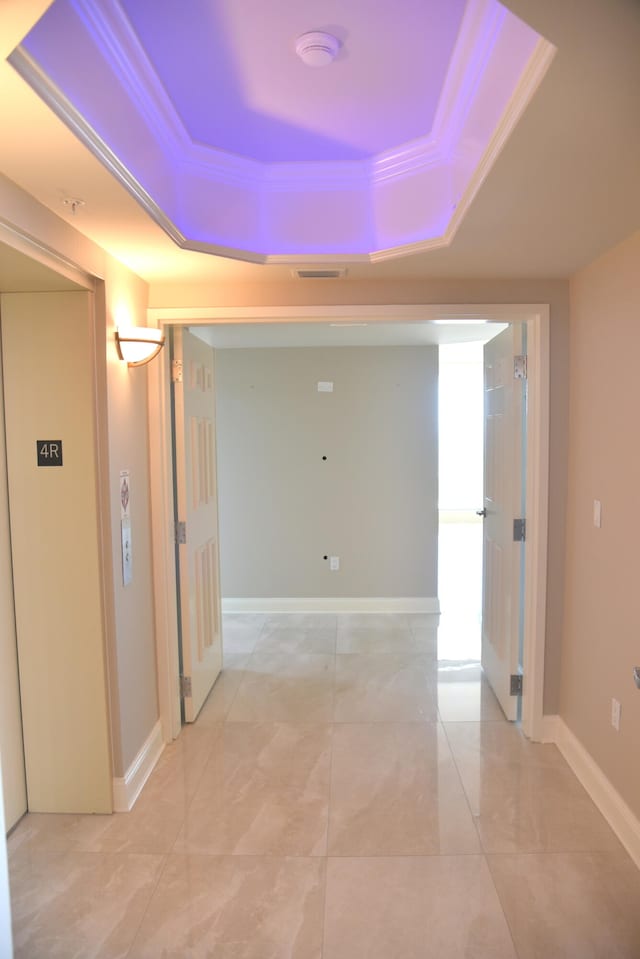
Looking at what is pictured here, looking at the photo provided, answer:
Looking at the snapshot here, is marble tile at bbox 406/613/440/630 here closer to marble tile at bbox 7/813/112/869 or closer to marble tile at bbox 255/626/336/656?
marble tile at bbox 255/626/336/656

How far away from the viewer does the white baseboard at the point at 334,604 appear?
5.00m

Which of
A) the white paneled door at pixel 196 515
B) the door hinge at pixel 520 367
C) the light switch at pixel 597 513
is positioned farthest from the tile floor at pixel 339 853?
the door hinge at pixel 520 367

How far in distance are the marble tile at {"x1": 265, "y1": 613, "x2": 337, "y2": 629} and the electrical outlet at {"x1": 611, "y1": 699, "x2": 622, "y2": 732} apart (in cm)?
258

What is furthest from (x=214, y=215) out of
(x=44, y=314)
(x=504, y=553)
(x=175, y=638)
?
(x=504, y=553)

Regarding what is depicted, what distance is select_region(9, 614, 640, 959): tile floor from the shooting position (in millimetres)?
1831

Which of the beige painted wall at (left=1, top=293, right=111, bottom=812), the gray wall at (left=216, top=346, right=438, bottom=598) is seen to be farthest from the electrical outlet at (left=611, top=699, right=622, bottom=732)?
the gray wall at (left=216, top=346, right=438, bottom=598)

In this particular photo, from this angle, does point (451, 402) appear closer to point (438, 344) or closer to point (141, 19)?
point (438, 344)

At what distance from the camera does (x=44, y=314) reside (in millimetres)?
2244

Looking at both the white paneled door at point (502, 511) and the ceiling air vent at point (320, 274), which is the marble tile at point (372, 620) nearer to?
the white paneled door at point (502, 511)

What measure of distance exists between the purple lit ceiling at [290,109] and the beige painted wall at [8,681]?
1.11 meters

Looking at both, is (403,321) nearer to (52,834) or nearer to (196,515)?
(196,515)

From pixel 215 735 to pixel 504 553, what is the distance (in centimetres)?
180

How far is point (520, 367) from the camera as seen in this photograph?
2945 millimetres

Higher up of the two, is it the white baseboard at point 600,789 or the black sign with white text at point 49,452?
the black sign with white text at point 49,452
